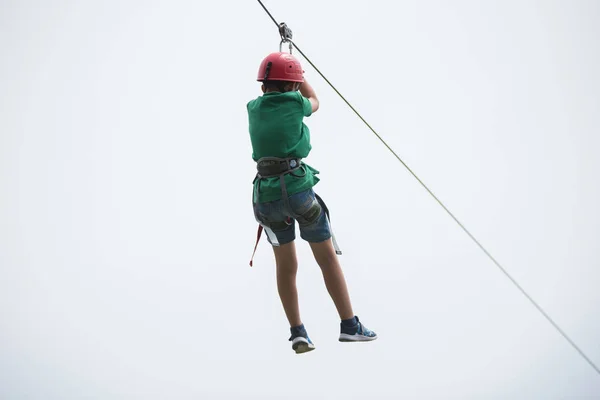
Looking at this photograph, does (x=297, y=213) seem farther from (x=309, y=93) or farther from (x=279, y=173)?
(x=309, y=93)

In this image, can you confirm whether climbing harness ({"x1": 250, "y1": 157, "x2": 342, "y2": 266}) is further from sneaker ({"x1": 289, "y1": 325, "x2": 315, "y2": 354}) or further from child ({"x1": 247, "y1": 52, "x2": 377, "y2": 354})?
sneaker ({"x1": 289, "y1": 325, "x2": 315, "y2": 354})

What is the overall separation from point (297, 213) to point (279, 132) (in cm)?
49

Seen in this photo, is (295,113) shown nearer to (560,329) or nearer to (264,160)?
(264,160)

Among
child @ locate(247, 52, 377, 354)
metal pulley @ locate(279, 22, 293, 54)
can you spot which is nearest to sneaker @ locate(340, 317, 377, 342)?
child @ locate(247, 52, 377, 354)

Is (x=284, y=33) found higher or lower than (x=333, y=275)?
higher

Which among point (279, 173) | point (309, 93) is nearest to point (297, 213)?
point (279, 173)

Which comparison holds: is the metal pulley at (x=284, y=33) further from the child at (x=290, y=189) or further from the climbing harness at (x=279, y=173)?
the climbing harness at (x=279, y=173)

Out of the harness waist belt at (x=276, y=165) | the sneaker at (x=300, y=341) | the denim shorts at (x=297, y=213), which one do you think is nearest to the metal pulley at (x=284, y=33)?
the harness waist belt at (x=276, y=165)

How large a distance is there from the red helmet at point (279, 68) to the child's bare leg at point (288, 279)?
101 cm

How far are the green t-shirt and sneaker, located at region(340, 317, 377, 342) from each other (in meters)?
0.91

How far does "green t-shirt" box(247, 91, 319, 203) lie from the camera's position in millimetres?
4453

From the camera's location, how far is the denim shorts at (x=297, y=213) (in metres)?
4.55

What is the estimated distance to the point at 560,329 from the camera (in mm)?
4504

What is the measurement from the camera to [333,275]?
4695 millimetres
